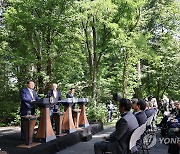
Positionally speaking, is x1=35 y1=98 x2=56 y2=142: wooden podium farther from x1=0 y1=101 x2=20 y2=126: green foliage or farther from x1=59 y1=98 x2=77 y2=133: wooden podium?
x1=0 y1=101 x2=20 y2=126: green foliage

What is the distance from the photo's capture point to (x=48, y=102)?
19.2ft

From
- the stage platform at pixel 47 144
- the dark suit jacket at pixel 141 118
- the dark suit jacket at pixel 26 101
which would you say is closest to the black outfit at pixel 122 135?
the dark suit jacket at pixel 141 118

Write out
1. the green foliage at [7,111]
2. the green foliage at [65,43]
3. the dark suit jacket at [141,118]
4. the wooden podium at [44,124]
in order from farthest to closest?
the green foliage at [7,111], the green foliage at [65,43], the wooden podium at [44,124], the dark suit jacket at [141,118]

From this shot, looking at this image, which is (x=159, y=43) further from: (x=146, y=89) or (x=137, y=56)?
(x=137, y=56)

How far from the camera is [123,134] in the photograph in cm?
373

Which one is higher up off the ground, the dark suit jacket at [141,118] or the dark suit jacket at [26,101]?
the dark suit jacket at [26,101]

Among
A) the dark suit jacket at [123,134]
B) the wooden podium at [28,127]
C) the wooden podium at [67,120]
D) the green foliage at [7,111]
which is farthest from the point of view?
the green foliage at [7,111]

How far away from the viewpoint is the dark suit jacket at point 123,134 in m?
3.71

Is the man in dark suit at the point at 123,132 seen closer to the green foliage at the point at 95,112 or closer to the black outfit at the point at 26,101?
the black outfit at the point at 26,101

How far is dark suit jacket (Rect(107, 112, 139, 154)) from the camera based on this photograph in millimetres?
3707

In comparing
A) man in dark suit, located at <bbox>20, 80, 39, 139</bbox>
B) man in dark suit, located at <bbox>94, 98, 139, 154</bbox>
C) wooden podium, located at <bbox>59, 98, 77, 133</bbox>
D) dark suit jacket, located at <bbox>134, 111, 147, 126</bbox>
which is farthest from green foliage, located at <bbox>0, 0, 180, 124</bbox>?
man in dark suit, located at <bbox>94, 98, 139, 154</bbox>

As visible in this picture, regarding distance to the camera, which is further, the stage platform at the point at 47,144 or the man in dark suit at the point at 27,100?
the man in dark suit at the point at 27,100

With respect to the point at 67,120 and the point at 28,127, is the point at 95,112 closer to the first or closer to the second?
the point at 67,120

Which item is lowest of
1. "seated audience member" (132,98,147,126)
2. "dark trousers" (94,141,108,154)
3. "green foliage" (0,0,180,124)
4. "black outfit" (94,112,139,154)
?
"dark trousers" (94,141,108,154)
